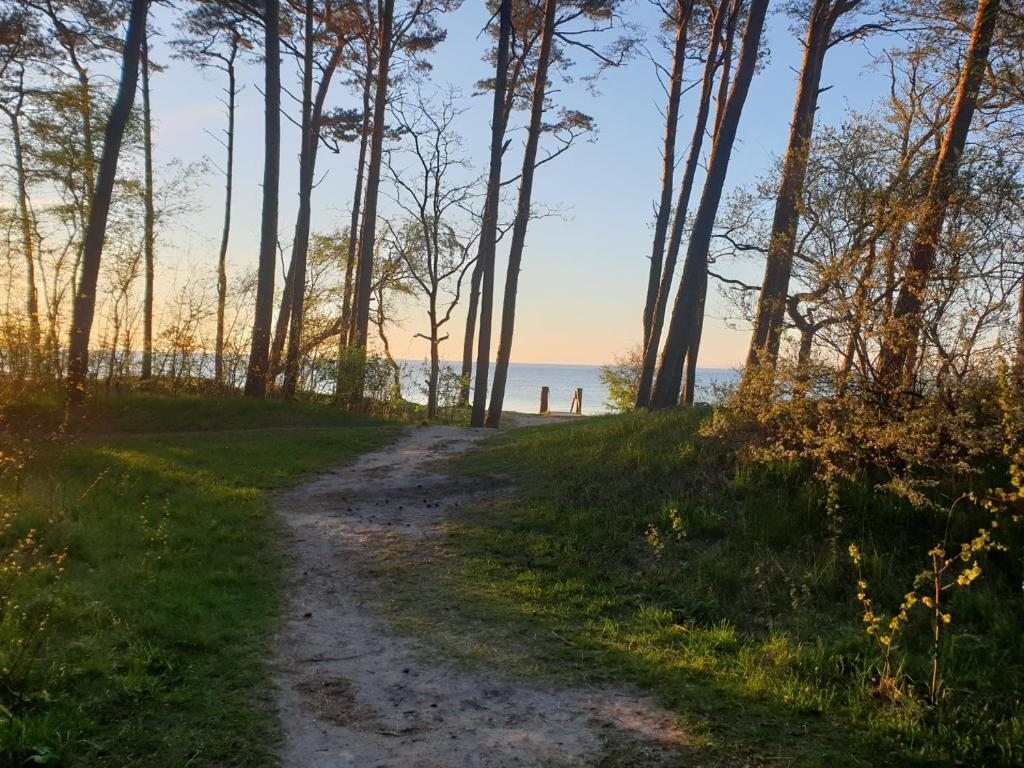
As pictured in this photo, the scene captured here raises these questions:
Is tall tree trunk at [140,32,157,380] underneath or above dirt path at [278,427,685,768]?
above

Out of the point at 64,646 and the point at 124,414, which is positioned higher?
the point at 124,414

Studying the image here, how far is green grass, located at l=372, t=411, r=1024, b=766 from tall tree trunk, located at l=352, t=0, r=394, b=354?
1126cm

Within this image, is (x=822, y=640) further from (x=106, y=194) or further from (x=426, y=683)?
(x=106, y=194)

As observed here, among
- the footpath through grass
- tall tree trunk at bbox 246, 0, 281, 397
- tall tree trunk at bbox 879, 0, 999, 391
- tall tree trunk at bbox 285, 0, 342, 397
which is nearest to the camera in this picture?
the footpath through grass

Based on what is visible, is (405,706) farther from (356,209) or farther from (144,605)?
(356,209)

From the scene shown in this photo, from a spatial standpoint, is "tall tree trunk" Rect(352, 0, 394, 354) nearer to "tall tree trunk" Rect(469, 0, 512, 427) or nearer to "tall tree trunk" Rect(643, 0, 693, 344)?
"tall tree trunk" Rect(469, 0, 512, 427)

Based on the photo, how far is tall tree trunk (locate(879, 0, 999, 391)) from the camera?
19.9ft

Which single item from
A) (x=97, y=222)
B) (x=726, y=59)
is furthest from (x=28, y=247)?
(x=726, y=59)

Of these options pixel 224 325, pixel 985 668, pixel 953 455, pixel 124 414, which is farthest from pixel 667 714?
pixel 224 325

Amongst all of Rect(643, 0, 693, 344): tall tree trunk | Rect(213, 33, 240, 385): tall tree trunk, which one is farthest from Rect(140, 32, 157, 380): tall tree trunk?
Rect(643, 0, 693, 344): tall tree trunk

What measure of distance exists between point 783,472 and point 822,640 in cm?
238

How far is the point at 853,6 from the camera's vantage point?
14.5m

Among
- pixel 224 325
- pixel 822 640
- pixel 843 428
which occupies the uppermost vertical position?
pixel 224 325

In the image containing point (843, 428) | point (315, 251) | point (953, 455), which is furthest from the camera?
point (315, 251)
